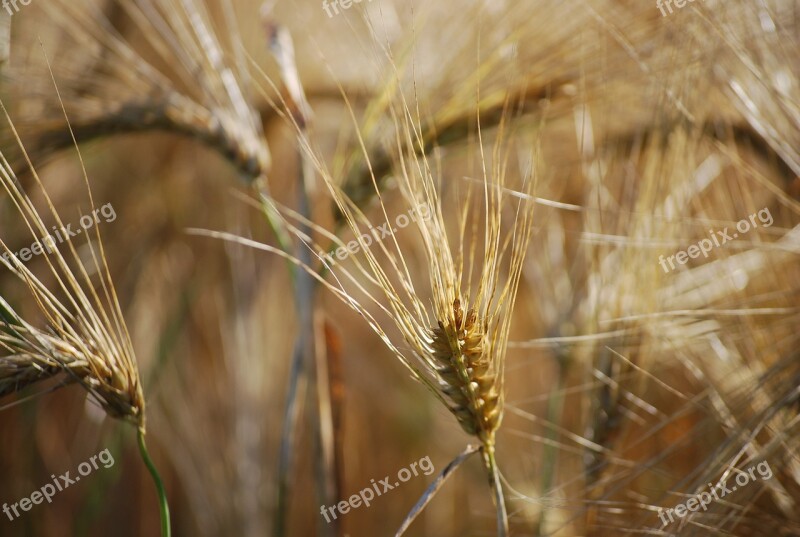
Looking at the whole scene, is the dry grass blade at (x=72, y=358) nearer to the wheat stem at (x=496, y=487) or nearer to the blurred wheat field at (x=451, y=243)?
the blurred wheat field at (x=451, y=243)

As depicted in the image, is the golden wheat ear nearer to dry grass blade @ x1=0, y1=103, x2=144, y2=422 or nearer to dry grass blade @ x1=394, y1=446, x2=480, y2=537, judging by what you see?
dry grass blade @ x1=0, y1=103, x2=144, y2=422

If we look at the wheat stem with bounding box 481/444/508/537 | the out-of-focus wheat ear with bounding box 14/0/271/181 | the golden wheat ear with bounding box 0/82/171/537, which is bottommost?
the wheat stem with bounding box 481/444/508/537

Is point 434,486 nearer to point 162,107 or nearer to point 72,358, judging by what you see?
point 72,358

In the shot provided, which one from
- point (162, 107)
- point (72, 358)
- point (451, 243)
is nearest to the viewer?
point (72, 358)

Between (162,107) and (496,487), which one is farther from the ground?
(162,107)

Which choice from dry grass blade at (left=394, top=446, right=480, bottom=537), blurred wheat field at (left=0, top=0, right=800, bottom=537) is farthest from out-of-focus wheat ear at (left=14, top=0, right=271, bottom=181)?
dry grass blade at (left=394, top=446, right=480, bottom=537)

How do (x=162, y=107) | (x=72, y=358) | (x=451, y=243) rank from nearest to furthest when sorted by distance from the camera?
(x=72, y=358) < (x=162, y=107) < (x=451, y=243)

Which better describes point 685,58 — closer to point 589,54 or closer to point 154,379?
point 589,54

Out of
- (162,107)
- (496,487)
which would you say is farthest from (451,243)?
(496,487)

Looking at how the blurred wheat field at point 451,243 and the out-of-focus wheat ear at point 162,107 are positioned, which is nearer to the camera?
the blurred wheat field at point 451,243

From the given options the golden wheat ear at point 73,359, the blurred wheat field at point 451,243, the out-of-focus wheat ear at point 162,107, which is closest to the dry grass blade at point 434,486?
the blurred wheat field at point 451,243
